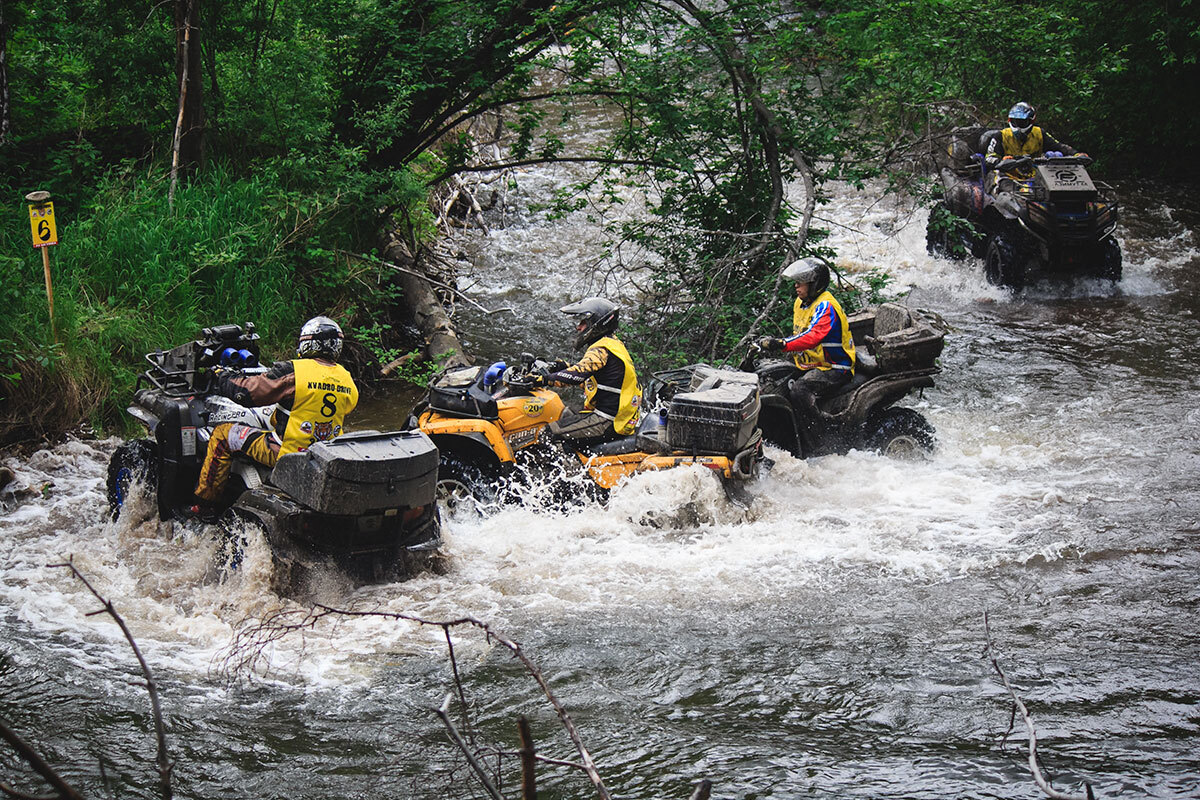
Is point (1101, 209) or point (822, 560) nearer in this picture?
point (822, 560)

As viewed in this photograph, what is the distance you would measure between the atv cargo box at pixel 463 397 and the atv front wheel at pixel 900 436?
11.1ft

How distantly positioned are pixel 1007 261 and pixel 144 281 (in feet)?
34.0

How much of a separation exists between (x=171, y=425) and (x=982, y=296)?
10.9 meters

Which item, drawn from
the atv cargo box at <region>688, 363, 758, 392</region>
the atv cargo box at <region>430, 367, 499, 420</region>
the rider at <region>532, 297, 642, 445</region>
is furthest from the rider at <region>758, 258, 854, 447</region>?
the atv cargo box at <region>430, 367, 499, 420</region>

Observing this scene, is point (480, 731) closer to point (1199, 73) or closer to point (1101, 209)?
point (1101, 209)

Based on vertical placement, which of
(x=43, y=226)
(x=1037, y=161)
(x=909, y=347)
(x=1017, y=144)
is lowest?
(x=909, y=347)

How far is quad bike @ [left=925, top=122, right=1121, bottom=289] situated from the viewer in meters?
13.4

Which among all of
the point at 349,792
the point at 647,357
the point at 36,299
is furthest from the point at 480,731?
the point at 36,299

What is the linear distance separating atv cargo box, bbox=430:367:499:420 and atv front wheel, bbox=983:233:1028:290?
8.97 m

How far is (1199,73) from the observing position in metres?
17.9

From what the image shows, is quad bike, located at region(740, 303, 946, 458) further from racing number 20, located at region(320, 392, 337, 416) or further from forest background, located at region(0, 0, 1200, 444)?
racing number 20, located at region(320, 392, 337, 416)

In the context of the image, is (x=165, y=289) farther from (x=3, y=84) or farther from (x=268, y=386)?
(x=268, y=386)

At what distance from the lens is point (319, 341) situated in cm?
668

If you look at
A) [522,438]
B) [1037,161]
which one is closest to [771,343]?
[522,438]
